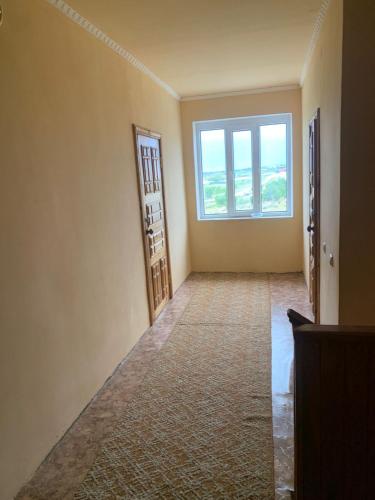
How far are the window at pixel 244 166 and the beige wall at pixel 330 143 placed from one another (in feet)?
6.76

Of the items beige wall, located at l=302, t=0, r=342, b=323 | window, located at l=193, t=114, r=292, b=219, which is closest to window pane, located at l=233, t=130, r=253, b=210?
window, located at l=193, t=114, r=292, b=219

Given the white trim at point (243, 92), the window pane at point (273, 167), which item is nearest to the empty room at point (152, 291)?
the white trim at point (243, 92)

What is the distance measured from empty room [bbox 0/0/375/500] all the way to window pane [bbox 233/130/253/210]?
1141mm

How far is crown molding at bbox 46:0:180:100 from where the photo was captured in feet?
7.66

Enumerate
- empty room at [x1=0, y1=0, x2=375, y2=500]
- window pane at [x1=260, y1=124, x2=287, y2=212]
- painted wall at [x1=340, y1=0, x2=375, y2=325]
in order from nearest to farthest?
empty room at [x1=0, y1=0, x2=375, y2=500] < painted wall at [x1=340, y1=0, x2=375, y2=325] < window pane at [x1=260, y1=124, x2=287, y2=212]

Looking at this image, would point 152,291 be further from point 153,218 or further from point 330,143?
point 330,143

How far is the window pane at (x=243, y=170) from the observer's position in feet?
17.7

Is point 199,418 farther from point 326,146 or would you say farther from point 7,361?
point 326,146

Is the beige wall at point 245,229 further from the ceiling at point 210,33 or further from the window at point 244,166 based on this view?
the ceiling at point 210,33

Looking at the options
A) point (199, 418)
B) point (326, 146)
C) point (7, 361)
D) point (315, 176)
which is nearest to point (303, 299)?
point (315, 176)

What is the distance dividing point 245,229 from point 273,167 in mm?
991

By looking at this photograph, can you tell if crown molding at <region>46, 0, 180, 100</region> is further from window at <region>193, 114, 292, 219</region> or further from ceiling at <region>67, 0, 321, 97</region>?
window at <region>193, 114, 292, 219</region>

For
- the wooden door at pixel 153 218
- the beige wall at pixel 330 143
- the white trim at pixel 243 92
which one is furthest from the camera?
the white trim at pixel 243 92

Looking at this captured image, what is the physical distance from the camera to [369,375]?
4.50ft
